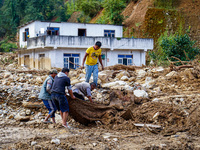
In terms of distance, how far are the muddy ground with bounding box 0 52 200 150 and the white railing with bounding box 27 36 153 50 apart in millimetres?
12400

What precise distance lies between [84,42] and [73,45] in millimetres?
1030

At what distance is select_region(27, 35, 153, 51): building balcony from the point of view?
22625 mm

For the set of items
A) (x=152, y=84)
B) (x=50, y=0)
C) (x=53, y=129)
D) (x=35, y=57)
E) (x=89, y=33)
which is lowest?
(x=53, y=129)

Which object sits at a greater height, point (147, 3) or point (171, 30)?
point (147, 3)

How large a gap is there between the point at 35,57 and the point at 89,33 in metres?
6.03

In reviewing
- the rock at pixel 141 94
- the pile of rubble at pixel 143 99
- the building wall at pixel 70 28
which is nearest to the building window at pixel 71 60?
the building wall at pixel 70 28

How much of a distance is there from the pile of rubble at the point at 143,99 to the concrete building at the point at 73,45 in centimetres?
980

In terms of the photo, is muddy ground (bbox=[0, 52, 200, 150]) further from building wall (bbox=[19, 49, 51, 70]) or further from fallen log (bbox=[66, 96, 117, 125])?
building wall (bbox=[19, 49, 51, 70])

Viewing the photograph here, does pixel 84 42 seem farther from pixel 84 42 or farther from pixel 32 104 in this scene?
pixel 32 104

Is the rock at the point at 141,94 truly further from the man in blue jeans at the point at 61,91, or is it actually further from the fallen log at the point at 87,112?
the man in blue jeans at the point at 61,91

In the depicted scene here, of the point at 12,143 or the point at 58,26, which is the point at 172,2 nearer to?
the point at 58,26

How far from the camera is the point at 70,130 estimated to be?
6.45 metres

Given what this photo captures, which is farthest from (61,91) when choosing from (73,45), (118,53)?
(118,53)

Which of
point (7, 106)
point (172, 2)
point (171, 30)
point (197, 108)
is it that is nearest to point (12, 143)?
point (7, 106)
